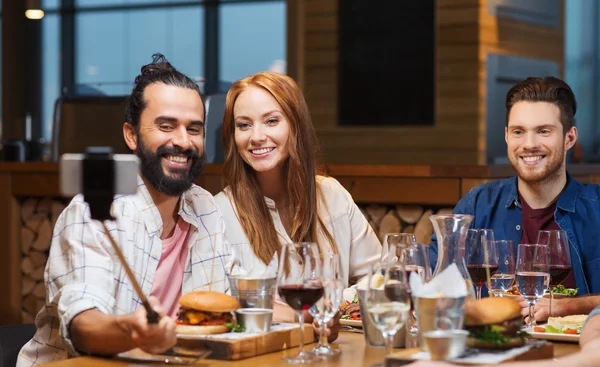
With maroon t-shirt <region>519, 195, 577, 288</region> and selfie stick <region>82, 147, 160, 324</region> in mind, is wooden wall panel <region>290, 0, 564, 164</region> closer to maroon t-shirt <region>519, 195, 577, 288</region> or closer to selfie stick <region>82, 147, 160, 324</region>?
maroon t-shirt <region>519, 195, 577, 288</region>

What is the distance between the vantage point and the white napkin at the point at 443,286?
6.09 feet

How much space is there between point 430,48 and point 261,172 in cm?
398

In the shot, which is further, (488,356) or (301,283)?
(301,283)

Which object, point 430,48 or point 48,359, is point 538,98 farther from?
point 430,48

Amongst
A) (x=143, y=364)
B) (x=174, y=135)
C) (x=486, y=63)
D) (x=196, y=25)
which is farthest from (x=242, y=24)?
(x=143, y=364)

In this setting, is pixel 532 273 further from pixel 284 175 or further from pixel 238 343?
pixel 284 175

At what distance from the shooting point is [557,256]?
2.52 metres

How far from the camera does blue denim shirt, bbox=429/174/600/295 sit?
10.2 feet

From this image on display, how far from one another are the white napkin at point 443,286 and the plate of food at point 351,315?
579 mm

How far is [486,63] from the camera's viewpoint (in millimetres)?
6680

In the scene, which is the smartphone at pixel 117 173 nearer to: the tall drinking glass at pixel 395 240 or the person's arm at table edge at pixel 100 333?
the person's arm at table edge at pixel 100 333

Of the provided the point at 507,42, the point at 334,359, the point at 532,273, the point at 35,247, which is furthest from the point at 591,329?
the point at 507,42

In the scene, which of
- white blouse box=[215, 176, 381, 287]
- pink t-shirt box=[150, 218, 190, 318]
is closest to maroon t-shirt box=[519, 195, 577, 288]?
white blouse box=[215, 176, 381, 287]

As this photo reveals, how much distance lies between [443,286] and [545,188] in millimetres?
1468
